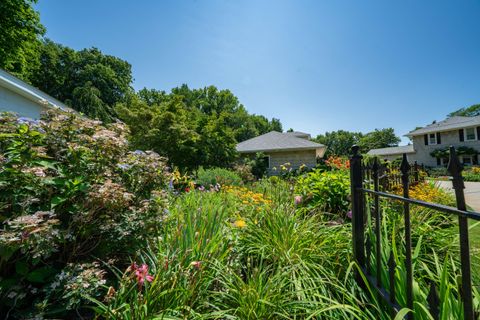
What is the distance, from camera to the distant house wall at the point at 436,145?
80.0ft

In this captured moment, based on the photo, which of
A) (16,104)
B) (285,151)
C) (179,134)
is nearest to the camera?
(16,104)

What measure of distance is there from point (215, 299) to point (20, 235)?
4.43ft

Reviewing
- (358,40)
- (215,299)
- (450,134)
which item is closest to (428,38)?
(358,40)

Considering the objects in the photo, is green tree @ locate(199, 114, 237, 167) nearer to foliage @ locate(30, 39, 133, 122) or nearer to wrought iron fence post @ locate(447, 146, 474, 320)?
wrought iron fence post @ locate(447, 146, 474, 320)

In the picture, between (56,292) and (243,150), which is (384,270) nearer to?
(56,292)

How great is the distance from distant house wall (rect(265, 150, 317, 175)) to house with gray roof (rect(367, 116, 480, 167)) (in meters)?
13.8

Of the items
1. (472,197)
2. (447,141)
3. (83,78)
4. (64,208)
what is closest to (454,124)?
(447,141)

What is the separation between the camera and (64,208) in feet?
5.45

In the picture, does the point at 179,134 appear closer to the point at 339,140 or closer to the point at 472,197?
the point at 472,197

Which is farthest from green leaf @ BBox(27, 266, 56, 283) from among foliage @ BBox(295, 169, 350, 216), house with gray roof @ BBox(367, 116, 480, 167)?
house with gray roof @ BBox(367, 116, 480, 167)

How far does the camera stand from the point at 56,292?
4.54 feet

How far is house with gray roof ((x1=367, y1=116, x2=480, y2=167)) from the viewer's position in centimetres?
2366

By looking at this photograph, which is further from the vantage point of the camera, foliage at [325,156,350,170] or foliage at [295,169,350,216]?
foliage at [325,156,350,170]

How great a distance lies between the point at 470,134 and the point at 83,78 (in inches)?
2049
